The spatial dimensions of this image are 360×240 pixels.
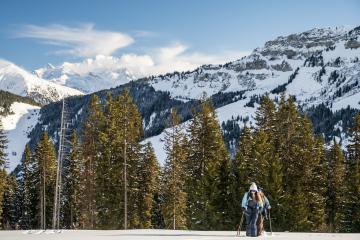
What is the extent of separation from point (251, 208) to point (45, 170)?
41.6 metres

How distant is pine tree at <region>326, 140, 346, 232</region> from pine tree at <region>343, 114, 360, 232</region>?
1529 mm

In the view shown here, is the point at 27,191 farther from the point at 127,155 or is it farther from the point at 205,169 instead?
the point at 205,169

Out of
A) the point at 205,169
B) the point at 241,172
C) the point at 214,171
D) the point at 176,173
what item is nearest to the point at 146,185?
the point at 176,173

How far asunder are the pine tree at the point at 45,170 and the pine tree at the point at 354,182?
105ft

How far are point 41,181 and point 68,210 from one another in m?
10.1

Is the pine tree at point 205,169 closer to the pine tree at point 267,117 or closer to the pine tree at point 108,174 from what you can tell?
the pine tree at point 267,117

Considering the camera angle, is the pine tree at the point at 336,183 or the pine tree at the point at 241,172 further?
the pine tree at the point at 336,183

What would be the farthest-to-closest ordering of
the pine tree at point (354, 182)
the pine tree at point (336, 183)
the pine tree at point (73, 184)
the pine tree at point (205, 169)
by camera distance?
the pine tree at point (73, 184) → the pine tree at point (336, 183) → the pine tree at point (354, 182) → the pine tree at point (205, 169)

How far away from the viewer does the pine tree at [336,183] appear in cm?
4922

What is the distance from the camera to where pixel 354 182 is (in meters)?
46.2

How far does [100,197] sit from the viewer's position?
153ft

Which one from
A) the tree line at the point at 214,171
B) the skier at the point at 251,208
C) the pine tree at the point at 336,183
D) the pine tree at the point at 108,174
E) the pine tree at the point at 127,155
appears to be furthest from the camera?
the pine tree at the point at 336,183

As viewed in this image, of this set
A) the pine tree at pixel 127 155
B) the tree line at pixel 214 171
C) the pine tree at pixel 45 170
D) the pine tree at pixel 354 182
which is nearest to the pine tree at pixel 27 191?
the pine tree at pixel 45 170

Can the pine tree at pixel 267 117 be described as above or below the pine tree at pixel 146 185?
above
